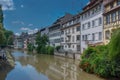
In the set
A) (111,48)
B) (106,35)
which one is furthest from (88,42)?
(111,48)

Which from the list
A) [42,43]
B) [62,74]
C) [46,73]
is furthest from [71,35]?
[62,74]

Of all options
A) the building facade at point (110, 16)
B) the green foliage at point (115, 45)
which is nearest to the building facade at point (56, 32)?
the building facade at point (110, 16)

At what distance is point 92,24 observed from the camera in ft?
137

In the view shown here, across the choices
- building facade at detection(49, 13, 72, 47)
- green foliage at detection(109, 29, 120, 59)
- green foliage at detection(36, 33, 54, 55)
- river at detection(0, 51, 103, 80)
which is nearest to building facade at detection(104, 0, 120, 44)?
river at detection(0, 51, 103, 80)

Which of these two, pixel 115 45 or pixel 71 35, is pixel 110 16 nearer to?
pixel 115 45

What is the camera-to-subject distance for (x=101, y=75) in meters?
23.5

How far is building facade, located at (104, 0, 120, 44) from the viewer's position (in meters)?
31.1

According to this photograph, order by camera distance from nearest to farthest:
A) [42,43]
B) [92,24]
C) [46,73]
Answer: [46,73] < [92,24] < [42,43]

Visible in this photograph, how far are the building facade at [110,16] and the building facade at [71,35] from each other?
16.2 meters

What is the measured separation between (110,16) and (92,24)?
863 centimetres

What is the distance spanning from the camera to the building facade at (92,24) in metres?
37.7

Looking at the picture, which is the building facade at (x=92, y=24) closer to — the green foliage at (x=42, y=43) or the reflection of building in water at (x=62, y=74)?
the reflection of building in water at (x=62, y=74)

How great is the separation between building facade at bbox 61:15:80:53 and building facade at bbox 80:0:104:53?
14.4 feet

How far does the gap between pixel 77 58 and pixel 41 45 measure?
33.9 metres
